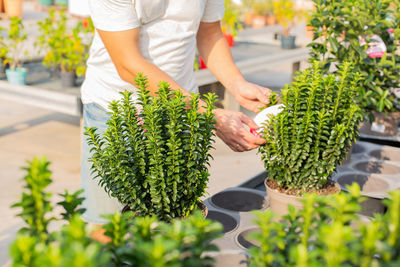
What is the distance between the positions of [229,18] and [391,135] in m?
3.61

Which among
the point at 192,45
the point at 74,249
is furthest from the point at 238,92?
the point at 74,249

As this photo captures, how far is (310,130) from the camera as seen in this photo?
1321 mm

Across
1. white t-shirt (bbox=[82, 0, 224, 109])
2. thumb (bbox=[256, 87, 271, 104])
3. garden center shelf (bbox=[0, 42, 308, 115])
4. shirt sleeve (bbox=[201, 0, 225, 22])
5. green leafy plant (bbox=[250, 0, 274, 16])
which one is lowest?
garden center shelf (bbox=[0, 42, 308, 115])

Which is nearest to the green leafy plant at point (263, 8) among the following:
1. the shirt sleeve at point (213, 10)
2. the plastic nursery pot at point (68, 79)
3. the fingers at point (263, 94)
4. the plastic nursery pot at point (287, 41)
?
the plastic nursery pot at point (287, 41)

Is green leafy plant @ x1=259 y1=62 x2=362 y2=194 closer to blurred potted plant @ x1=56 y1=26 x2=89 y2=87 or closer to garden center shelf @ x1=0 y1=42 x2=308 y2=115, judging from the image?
garden center shelf @ x1=0 y1=42 x2=308 y2=115

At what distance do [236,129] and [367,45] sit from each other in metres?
1.14

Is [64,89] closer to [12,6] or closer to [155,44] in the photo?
[155,44]

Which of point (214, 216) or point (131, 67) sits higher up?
point (131, 67)

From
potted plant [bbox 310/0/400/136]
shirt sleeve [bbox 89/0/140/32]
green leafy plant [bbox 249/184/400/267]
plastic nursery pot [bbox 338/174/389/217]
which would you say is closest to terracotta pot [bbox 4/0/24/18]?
potted plant [bbox 310/0/400/136]

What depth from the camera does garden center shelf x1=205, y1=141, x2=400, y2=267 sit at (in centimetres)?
128

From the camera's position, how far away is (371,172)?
1.97 metres

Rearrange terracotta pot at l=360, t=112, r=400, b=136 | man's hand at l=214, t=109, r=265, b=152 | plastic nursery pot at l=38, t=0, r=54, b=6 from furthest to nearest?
1. plastic nursery pot at l=38, t=0, r=54, b=6
2. terracotta pot at l=360, t=112, r=400, b=136
3. man's hand at l=214, t=109, r=265, b=152

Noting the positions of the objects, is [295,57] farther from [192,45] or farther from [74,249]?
[74,249]

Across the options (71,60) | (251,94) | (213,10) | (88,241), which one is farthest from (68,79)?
(88,241)
